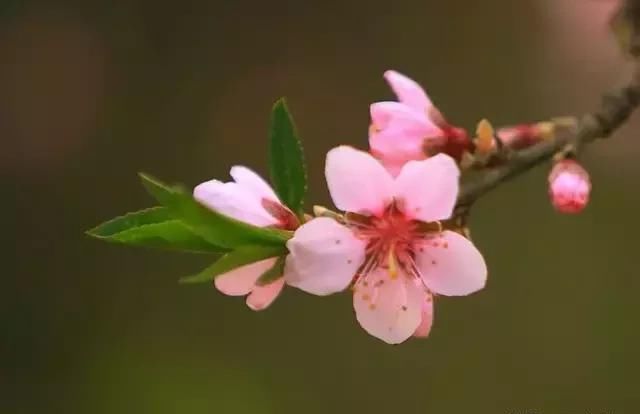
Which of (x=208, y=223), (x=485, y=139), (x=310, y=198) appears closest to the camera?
(x=208, y=223)

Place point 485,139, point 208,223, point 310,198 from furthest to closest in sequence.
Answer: point 310,198 → point 485,139 → point 208,223

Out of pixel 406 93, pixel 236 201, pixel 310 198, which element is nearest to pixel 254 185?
pixel 236 201

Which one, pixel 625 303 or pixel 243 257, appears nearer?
pixel 243 257

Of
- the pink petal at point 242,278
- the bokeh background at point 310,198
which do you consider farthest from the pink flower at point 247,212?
the bokeh background at point 310,198

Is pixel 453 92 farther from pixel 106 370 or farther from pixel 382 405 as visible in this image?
pixel 106 370

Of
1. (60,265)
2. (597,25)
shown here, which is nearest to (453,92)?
(597,25)

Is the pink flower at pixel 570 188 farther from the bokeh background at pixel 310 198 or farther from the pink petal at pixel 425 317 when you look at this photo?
the bokeh background at pixel 310 198

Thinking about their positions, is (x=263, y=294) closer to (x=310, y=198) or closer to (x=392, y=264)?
(x=392, y=264)
